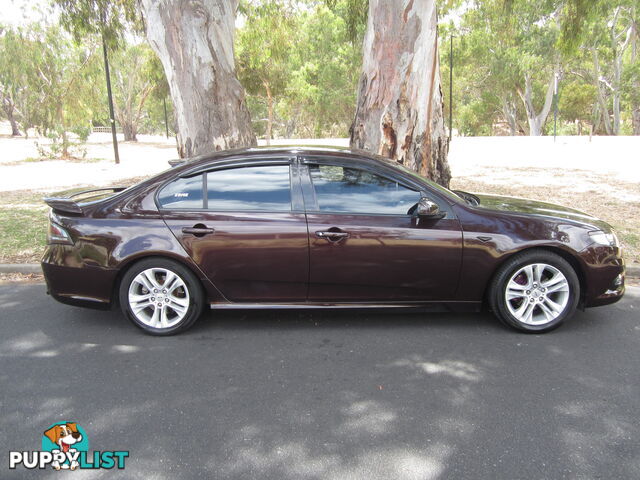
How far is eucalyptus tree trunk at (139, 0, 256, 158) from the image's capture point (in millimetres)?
8453

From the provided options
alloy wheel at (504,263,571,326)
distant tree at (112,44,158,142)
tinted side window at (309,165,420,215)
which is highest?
distant tree at (112,44,158,142)

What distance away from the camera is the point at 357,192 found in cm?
439

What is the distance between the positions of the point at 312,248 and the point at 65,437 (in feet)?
7.00

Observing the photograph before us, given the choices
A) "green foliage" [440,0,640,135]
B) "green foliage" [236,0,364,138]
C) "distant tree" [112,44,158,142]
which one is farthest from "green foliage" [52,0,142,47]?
"distant tree" [112,44,158,142]

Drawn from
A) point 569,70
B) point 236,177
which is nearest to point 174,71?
point 236,177

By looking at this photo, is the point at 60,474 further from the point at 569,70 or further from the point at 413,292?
the point at 569,70

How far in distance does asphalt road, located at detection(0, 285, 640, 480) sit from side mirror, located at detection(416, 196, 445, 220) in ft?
3.25

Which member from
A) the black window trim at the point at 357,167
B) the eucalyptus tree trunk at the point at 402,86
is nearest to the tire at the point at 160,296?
the black window trim at the point at 357,167

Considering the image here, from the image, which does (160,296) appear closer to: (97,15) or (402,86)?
(402,86)

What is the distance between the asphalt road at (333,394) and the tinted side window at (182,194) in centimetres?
109

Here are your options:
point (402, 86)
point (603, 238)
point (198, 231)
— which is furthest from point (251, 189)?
point (402, 86)

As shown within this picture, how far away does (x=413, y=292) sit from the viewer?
4.36 m

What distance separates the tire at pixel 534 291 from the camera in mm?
4293

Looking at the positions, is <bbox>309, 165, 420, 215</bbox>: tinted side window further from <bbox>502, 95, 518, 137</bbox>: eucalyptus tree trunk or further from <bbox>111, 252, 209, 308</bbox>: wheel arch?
<bbox>502, 95, 518, 137</bbox>: eucalyptus tree trunk
